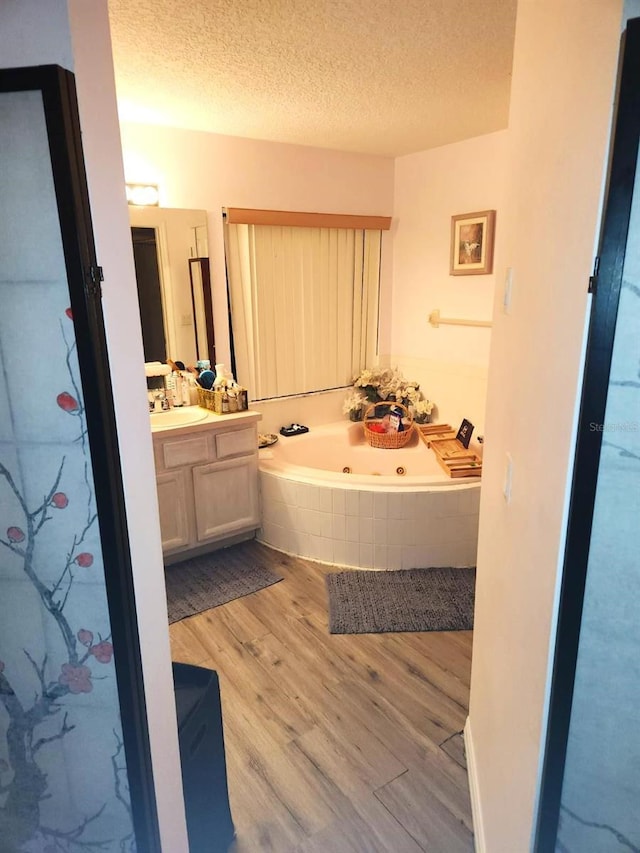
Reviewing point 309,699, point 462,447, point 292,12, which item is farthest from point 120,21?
point 462,447

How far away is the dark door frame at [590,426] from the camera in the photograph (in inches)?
30.2

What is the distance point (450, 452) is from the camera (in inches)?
134

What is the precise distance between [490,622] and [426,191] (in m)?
3.19

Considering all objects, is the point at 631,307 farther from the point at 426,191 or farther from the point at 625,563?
the point at 426,191

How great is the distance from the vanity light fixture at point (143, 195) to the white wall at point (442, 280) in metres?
1.83

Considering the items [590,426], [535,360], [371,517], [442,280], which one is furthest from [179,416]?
[590,426]

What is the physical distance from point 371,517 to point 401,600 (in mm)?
472

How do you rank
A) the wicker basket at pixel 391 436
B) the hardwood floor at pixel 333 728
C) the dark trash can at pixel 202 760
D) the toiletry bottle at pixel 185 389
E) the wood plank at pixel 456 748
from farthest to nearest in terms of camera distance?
the wicker basket at pixel 391 436 → the toiletry bottle at pixel 185 389 → the wood plank at pixel 456 748 → the hardwood floor at pixel 333 728 → the dark trash can at pixel 202 760

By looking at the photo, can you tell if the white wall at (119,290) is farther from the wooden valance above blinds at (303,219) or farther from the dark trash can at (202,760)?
the wooden valance above blinds at (303,219)

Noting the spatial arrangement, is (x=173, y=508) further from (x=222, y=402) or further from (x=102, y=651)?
(x=102, y=651)

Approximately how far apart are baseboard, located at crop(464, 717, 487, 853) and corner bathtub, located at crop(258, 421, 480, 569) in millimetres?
1137

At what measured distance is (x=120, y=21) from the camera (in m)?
1.76

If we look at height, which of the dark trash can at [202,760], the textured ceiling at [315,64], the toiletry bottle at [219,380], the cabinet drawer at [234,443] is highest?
the textured ceiling at [315,64]

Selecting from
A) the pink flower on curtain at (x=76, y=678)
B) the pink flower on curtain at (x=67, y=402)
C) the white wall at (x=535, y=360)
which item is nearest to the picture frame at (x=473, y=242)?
the white wall at (x=535, y=360)
